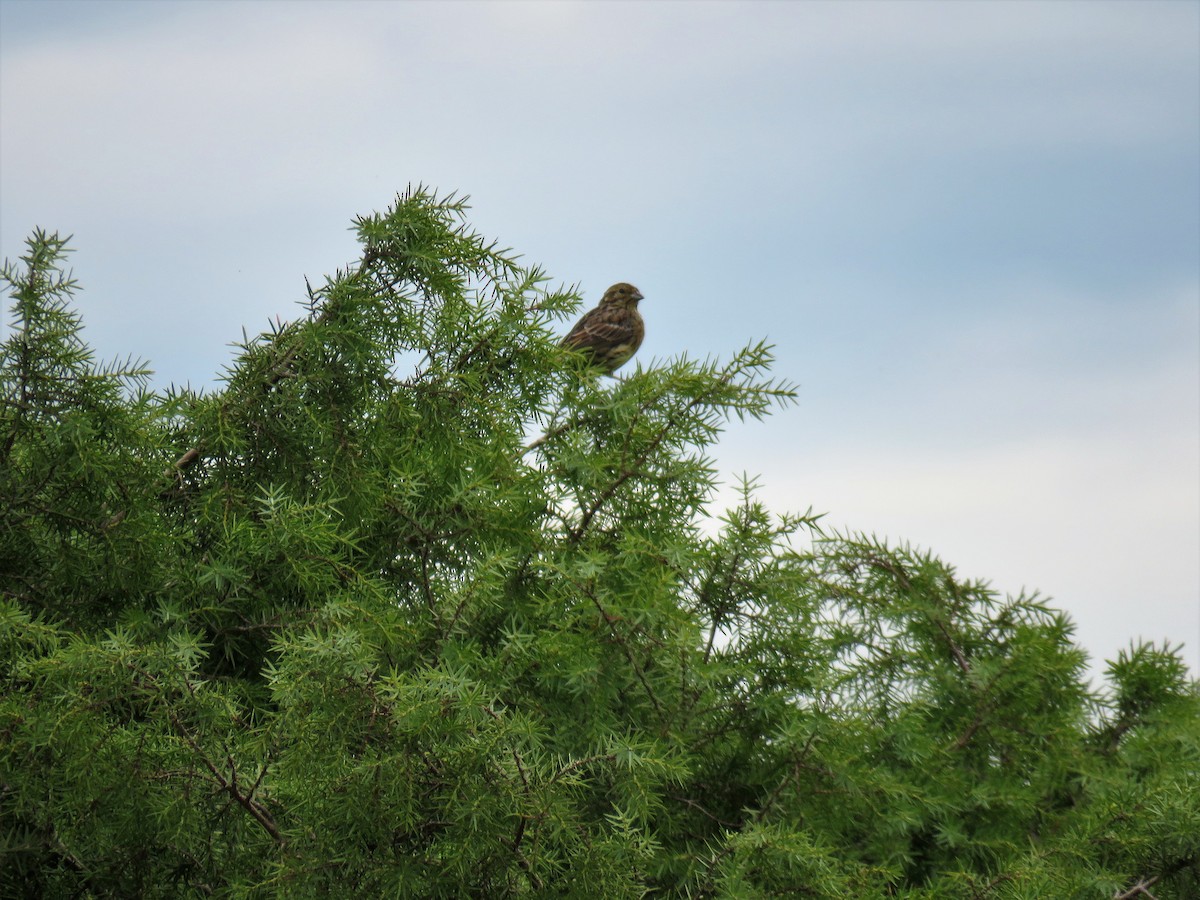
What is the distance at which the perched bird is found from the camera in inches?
255

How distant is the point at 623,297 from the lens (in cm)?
675

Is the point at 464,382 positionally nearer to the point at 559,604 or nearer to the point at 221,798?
the point at 559,604

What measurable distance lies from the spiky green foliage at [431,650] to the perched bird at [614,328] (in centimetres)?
302

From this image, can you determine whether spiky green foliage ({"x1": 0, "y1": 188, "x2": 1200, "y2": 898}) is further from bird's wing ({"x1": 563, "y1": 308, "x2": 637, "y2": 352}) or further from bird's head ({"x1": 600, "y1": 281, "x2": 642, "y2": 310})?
bird's head ({"x1": 600, "y1": 281, "x2": 642, "y2": 310})

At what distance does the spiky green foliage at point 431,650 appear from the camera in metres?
2.16

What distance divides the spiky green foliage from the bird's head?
3.30m

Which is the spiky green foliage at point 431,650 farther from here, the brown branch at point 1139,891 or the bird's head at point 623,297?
the bird's head at point 623,297

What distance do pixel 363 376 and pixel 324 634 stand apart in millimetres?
737

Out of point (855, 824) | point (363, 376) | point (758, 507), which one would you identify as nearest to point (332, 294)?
point (363, 376)

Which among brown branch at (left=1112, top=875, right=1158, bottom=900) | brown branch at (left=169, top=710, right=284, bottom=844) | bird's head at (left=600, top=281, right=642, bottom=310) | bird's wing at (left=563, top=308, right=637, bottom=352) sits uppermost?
bird's head at (left=600, top=281, right=642, bottom=310)

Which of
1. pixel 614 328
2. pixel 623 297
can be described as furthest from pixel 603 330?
pixel 623 297

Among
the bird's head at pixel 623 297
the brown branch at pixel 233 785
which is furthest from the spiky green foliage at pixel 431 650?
the bird's head at pixel 623 297

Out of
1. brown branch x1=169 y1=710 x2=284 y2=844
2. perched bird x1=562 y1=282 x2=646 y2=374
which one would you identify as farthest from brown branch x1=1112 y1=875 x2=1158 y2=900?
perched bird x1=562 y1=282 x2=646 y2=374

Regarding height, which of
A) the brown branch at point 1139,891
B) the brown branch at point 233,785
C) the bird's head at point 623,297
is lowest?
the brown branch at point 1139,891
